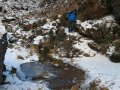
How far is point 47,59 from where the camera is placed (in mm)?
21719

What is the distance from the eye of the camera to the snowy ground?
56.5ft

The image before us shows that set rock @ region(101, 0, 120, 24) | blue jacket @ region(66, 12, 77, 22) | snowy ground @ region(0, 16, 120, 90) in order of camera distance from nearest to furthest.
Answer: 1. snowy ground @ region(0, 16, 120, 90)
2. rock @ region(101, 0, 120, 24)
3. blue jacket @ region(66, 12, 77, 22)

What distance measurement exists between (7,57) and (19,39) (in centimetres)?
308

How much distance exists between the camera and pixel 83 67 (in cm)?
2008

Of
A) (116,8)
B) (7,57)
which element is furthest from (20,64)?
(116,8)

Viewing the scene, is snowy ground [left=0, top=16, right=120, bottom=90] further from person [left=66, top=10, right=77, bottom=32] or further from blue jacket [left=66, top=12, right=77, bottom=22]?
blue jacket [left=66, top=12, right=77, bottom=22]

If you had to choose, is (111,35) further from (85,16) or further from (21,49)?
(21,49)

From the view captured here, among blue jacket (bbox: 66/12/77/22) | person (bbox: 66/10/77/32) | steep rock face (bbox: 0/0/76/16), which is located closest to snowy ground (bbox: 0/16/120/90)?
person (bbox: 66/10/77/32)

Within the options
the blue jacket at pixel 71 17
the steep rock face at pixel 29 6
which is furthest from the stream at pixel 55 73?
the steep rock face at pixel 29 6

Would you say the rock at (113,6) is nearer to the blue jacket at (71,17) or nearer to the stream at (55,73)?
the blue jacket at (71,17)

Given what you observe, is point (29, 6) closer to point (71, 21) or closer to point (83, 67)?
point (71, 21)

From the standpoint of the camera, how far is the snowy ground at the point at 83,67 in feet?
56.5

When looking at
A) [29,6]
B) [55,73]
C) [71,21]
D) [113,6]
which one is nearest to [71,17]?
[71,21]

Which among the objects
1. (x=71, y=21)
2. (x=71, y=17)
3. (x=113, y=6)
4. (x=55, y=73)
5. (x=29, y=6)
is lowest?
(x=55, y=73)
